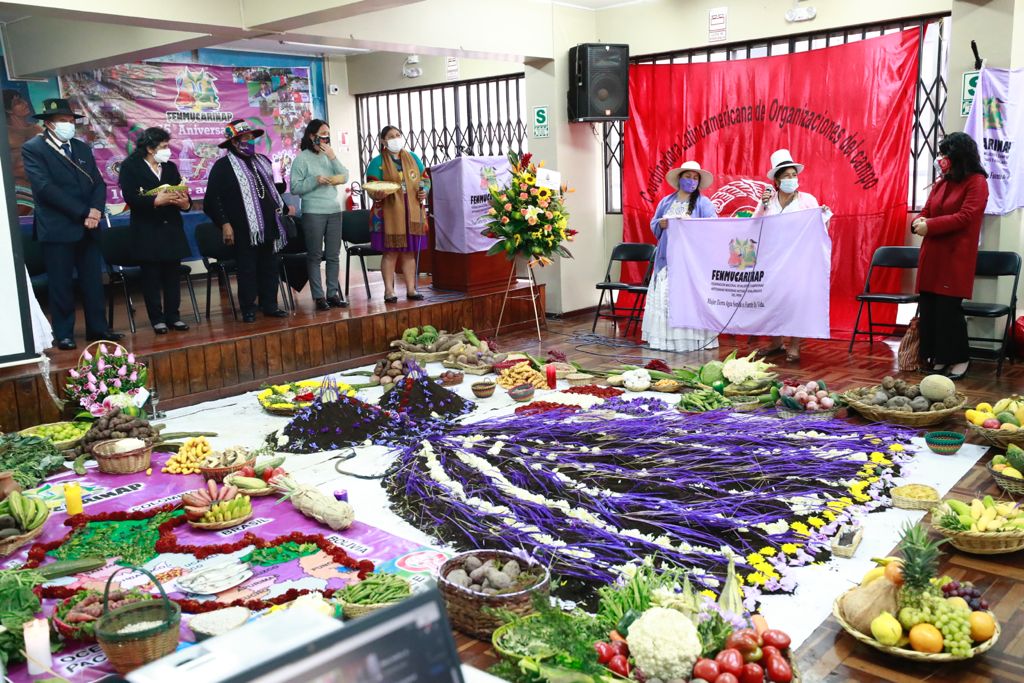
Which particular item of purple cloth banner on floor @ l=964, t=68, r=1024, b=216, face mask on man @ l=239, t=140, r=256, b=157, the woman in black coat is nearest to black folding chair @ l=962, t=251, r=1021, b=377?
purple cloth banner on floor @ l=964, t=68, r=1024, b=216

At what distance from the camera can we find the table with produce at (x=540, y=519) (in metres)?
2.68

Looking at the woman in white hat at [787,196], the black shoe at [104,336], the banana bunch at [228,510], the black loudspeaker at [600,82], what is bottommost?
the banana bunch at [228,510]

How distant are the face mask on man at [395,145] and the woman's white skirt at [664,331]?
251 centimetres

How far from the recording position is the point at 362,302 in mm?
8203

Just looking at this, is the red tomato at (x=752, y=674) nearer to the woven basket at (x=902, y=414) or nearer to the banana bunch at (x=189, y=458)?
the woven basket at (x=902, y=414)

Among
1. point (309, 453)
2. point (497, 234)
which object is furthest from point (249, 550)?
A: point (497, 234)

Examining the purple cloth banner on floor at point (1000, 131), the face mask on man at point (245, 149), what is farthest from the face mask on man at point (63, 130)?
the purple cloth banner on floor at point (1000, 131)

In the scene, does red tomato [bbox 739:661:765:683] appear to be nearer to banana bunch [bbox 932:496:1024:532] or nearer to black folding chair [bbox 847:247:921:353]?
banana bunch [bbox 932:496:1024:532]

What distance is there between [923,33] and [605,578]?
5.92 meters

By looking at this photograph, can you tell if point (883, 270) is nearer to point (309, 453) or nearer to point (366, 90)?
point (309, 453)

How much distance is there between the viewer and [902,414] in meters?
4.95

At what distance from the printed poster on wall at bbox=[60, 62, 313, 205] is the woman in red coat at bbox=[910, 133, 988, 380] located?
744cm

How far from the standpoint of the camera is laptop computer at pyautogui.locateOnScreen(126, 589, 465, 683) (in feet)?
3.13

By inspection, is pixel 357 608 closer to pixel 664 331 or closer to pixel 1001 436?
pixel 1001 436
